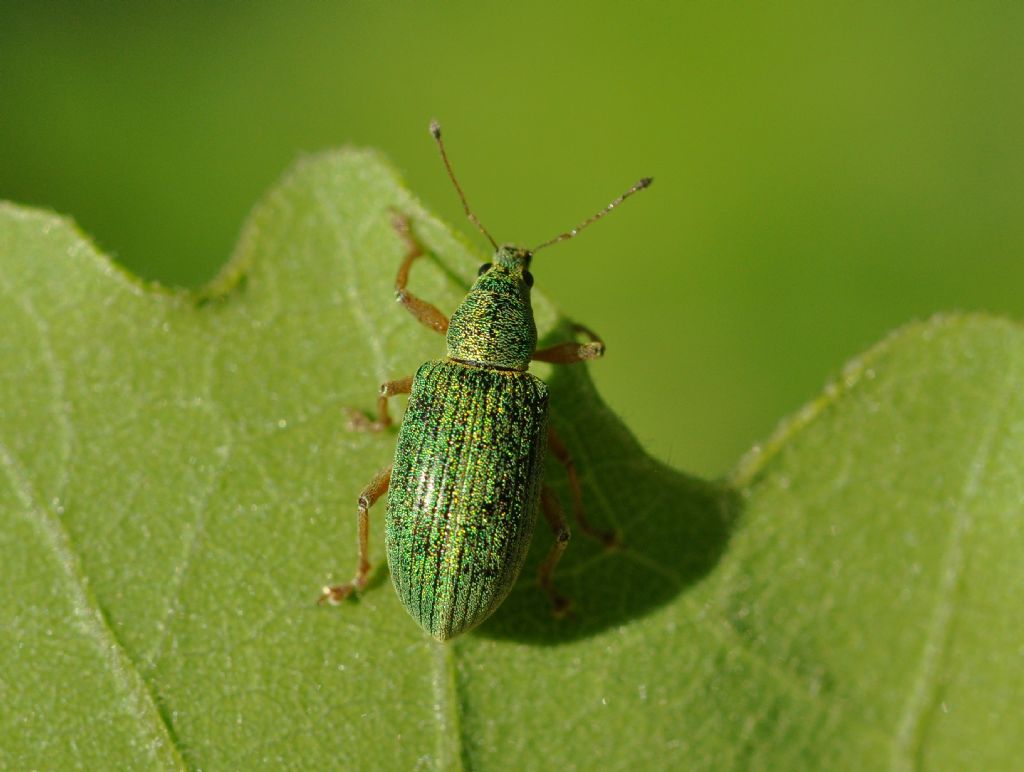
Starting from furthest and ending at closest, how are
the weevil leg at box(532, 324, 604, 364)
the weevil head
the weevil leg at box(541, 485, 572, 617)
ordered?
the weevil leg at box(532, 324, 604, 364)
the weevil head
the weevil leg at box(541, 485, 572, 617)

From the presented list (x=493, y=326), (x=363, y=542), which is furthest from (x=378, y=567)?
(x=493, y=326)

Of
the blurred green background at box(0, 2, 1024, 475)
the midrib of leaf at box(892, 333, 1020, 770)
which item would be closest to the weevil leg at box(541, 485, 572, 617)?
the midrib of leaf at box(892, 333, 1020, 770)

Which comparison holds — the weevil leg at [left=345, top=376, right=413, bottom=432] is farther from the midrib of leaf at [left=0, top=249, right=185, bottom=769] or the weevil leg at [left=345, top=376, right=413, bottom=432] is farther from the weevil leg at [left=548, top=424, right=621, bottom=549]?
the midrib of leaf at [left=0, top=249, right=185, bottom=769]

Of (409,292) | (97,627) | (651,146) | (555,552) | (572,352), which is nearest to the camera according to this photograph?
(97,627)

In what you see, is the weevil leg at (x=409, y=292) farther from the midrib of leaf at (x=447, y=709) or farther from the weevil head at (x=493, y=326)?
the midrib of leaf at (x=447, y=709)

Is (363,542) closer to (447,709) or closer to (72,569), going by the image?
(447,709)

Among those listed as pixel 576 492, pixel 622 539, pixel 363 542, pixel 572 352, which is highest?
pixel 572 352

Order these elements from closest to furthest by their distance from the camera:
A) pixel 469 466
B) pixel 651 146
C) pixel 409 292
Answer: pixel 469 466
pixel 409 292
pixel 651 146

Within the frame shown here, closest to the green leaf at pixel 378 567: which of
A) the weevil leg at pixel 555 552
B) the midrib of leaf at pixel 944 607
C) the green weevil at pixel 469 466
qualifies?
the midrib of leaf at pixel 944 607
